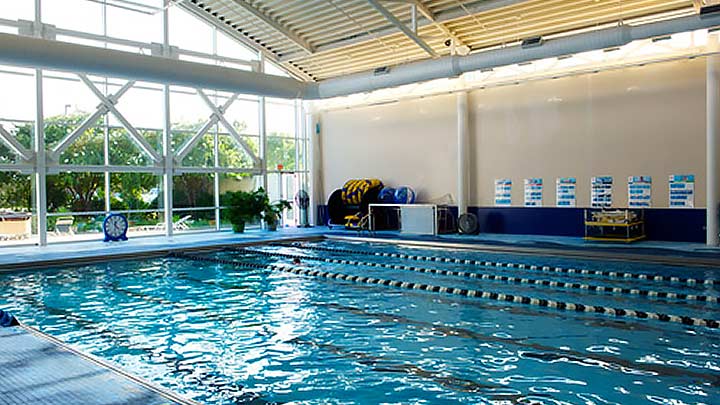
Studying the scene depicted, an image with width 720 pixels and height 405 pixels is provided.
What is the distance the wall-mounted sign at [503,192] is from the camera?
14852 millimetres

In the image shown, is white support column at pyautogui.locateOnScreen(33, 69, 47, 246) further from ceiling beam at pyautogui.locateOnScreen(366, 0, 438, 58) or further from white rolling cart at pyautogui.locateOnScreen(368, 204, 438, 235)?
white rolling cart at pyautogui.locateOnScreen(368, 204, 438, 235)

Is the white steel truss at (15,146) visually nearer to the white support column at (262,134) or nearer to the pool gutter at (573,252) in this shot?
the white support column at (262,134)

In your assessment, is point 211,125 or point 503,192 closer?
point 503,192

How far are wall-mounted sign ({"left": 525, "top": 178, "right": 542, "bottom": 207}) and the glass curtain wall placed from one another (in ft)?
26.1

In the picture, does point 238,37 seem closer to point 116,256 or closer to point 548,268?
point 116,256

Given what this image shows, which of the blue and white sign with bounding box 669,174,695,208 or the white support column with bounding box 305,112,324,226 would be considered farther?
the white support column with bounding box 305,112,324,226

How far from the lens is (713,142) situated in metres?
11.2

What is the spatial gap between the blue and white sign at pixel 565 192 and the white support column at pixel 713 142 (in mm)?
2891

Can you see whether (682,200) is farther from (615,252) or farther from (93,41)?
(93,41)

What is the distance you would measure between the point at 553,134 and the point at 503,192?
1.88 metres

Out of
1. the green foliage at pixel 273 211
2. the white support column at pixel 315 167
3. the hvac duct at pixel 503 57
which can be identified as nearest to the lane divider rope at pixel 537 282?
the hvac duct at pixel 503 57

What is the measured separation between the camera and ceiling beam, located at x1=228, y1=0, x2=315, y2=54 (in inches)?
601

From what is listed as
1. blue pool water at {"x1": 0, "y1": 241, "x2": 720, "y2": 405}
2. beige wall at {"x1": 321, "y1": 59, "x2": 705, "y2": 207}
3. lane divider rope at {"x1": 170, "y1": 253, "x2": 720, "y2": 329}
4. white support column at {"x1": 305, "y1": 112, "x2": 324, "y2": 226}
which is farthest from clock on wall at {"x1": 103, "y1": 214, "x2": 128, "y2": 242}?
beige wall at {"x1": 321, "y1": 59, "x2": 705, "y2": 207}

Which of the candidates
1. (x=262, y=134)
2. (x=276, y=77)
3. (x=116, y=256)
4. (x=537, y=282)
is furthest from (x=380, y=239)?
(x=262, y=134)
